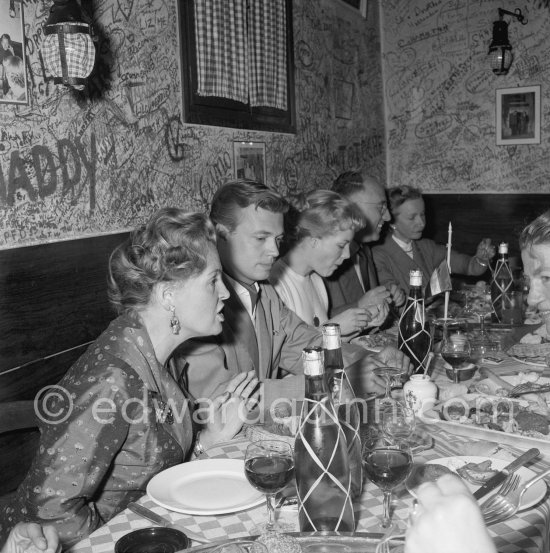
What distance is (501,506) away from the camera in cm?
127

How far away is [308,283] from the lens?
3.40 m

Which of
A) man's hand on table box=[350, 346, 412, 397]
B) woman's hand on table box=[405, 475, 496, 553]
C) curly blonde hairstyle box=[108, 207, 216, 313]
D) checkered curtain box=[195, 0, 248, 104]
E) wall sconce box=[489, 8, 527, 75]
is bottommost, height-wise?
man's hand on table box=[350, 346, 412, 397]

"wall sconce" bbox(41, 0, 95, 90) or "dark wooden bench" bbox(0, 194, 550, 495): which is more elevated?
"wall sconce" bbox(41, 0, 95, 90)

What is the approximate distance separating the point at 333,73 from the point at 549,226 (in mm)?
3534

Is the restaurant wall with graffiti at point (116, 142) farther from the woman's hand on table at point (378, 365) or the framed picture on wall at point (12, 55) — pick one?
the woman's hand on table at point (378, 365)

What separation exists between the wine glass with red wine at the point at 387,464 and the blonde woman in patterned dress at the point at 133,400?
0.62 m

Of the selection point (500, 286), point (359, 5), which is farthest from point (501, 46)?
point (500, 286)

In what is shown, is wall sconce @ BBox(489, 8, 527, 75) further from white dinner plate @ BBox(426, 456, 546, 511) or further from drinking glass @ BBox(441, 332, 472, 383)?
white dinner plate @ BBox(426, 456, 546, 511)

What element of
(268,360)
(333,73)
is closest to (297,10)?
(333,73)

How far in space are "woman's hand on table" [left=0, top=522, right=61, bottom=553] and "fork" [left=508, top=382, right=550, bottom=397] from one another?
1293 mm

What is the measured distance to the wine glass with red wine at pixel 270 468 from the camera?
125cm

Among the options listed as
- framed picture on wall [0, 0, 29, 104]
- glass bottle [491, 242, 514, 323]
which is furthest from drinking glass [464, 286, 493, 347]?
framed picture on wall [0, 0, 29, 104]

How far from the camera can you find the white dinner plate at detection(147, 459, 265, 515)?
135 cm

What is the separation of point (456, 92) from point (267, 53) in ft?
7.08
